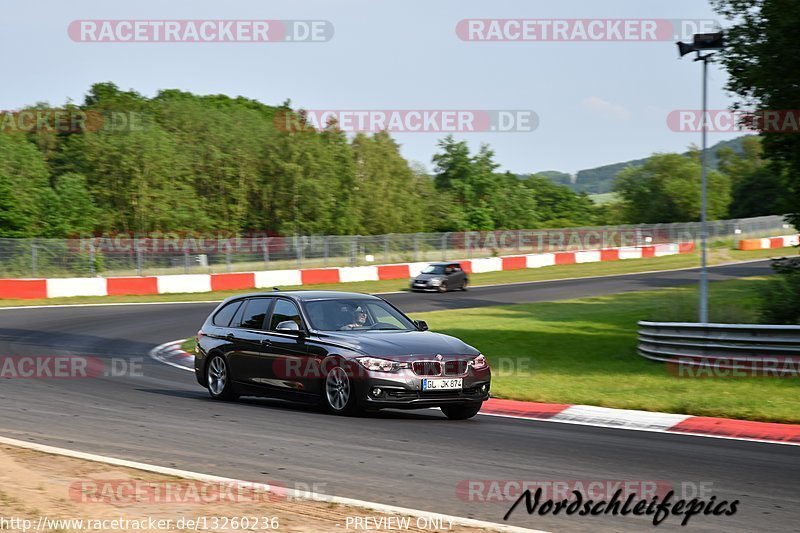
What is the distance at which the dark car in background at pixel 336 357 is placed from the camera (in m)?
10.9

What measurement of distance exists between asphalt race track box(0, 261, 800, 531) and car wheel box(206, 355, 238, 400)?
224 millimetres

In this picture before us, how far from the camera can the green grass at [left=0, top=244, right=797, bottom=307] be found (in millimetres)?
34531

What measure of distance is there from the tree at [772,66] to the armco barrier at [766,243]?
42691 millimetres

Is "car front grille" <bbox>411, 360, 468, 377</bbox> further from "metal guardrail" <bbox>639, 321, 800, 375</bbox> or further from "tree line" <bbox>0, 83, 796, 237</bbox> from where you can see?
"tree line" <bbox>0, 83, 796, 237</bbox>

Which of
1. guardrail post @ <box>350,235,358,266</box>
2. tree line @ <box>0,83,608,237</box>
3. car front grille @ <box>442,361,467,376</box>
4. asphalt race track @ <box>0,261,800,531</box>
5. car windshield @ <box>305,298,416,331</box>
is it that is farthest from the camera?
tree line @ <box>0,83,608,237</box>

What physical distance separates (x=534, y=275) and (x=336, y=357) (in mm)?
36669

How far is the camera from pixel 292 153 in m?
70.2

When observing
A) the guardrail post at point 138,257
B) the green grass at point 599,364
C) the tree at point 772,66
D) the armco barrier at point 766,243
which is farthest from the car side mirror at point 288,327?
the armco barrier at point 766,243

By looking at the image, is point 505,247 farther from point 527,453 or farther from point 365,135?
point 527,453

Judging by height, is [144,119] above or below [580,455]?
above

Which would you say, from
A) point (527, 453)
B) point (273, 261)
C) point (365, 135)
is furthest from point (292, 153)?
point (527, 453)

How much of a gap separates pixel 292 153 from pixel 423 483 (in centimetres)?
6393

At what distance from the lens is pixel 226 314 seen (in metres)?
13.4

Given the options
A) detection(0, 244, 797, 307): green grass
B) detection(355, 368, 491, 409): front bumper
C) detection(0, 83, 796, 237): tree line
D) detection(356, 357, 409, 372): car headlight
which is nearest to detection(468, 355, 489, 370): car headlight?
detection(355, 368, 491, 409): front bumper
